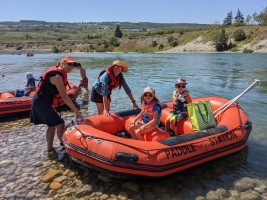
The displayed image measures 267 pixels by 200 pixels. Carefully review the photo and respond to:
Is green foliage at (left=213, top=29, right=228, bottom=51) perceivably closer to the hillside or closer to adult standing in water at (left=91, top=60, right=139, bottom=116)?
the hillside

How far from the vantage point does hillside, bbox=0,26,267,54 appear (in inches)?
1699

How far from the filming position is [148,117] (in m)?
4.82

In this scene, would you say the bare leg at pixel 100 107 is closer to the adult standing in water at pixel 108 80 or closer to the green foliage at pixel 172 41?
the adult standing in water at pixel 108 80

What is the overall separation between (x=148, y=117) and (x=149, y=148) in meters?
0.81

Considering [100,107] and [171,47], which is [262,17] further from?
[100,107]

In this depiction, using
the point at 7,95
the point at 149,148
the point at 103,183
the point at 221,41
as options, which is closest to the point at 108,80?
the point at 149,148

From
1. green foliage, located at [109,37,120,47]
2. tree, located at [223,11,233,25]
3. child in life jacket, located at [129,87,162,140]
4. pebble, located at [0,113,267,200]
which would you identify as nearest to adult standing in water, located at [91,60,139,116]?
child in life jacket, located at [129,87,162,140]

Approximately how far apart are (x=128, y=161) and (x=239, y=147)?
217 centimetres

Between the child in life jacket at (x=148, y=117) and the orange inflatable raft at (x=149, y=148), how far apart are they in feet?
0.45

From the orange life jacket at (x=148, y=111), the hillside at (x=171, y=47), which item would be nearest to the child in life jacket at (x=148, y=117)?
the orange life jacket at (x=148, y=111)

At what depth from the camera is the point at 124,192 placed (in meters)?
4.02

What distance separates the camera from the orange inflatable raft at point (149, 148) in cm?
402

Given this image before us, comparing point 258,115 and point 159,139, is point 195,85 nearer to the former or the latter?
point 258,115

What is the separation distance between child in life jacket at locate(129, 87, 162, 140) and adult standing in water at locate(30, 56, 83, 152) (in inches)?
39.8
